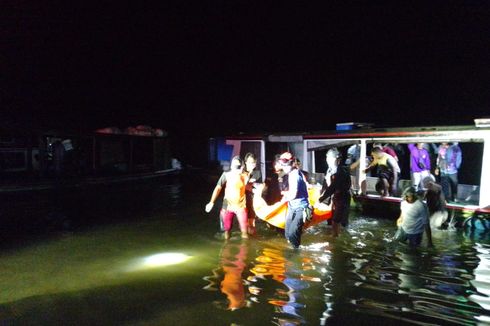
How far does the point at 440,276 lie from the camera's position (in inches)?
275

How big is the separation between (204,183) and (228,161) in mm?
3937

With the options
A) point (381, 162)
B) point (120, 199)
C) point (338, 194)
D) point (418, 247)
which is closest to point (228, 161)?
point (120, 199)

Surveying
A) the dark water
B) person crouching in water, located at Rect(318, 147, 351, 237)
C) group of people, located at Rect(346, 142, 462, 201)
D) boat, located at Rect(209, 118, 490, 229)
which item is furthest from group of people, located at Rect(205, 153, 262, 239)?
group of people, located at Rect(346, 142, 462, 201)

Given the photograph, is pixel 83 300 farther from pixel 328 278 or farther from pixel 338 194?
pixel 338 194

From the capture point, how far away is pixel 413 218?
8289mm

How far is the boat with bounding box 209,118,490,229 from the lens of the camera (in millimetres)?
11016

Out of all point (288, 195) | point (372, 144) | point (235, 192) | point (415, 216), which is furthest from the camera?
point (372, 144)

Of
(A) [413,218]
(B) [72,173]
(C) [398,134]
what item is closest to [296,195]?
(A) [413,218]

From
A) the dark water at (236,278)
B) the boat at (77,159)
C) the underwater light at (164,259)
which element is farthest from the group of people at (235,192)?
the boat at (77,159)

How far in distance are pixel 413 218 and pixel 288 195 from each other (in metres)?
2.83

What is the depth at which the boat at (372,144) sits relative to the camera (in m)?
11.0

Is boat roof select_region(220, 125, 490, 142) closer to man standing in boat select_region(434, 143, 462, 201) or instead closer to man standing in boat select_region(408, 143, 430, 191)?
man standing in boat select_region(408, 143, 430, 191)

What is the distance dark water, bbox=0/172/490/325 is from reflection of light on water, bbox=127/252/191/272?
21 millimetres

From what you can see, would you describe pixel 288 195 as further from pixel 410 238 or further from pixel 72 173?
pixel 72 173
